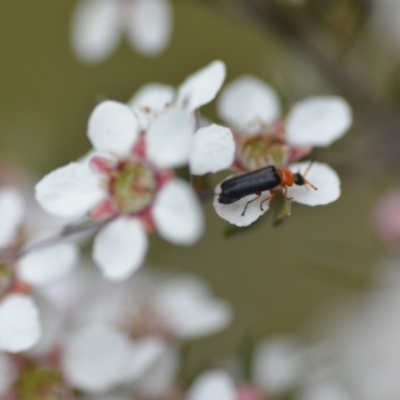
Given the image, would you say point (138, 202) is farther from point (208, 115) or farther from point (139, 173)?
point (208, 115)

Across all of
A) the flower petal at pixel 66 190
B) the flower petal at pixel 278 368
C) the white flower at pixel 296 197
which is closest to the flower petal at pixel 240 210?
the white flower at pixel 296 197

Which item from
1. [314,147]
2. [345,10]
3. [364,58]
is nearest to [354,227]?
[364,58]

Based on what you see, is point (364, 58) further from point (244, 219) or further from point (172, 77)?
point (172, 77)

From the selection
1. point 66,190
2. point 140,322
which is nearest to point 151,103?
point 66,190

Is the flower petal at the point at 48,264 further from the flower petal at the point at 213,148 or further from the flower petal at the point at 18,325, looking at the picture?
the flower petal at the point at 213,148

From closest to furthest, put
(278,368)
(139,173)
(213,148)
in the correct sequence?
(213,148) → (139,173) → (278,368)

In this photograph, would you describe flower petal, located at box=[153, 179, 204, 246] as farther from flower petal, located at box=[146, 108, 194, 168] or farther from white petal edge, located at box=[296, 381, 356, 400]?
white petal edge, located at box=[296, 381, 356, 400]

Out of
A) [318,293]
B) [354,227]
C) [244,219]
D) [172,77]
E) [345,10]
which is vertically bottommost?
[244,219]
